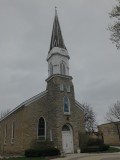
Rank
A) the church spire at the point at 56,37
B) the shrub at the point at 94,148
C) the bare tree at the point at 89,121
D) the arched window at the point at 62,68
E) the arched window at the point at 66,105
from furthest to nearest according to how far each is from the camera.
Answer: the bare tree at the point at 89,121
the church spire at the point at 56,37
the arched window at the point at 62,68
the arched window at the point at 66,105
the shrub at the point at 94,148

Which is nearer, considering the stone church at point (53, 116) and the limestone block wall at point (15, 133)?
the stone church at point (53, 116)

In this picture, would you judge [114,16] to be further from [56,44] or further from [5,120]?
[5,120]

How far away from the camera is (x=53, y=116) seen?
28984 millimetres

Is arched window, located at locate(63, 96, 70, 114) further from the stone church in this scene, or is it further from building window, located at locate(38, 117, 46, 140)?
building window, located at locate(38, 117, 46, 140)

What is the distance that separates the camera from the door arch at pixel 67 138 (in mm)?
28156

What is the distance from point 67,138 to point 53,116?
341 cm

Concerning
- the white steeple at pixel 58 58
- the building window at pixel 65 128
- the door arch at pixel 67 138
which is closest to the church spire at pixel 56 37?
the white steeple at pixel 58 58

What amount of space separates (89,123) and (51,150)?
2910 centimetres

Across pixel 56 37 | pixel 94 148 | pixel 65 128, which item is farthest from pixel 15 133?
pixel 56 37

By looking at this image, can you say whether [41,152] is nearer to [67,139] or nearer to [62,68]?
[67,139]

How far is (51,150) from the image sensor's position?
2517 centimetres

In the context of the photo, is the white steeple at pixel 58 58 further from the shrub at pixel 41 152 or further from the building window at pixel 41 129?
the shrub at pixel 41 152

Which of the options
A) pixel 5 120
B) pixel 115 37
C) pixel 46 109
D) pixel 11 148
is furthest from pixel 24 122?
pixel 115 37

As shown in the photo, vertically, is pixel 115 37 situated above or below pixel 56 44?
below
